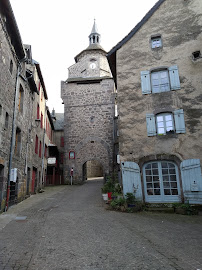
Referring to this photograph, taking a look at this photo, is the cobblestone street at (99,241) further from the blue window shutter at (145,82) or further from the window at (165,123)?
the blue window shutter at (145,82)

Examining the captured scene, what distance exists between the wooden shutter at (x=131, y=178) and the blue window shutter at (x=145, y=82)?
324 centimetres

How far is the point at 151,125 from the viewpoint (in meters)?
8.79

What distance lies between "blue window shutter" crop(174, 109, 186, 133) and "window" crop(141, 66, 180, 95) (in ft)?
3.75

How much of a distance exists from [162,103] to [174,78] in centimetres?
120

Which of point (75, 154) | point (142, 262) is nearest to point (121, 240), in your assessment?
point (142, 262)

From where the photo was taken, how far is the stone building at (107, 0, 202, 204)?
816 cm

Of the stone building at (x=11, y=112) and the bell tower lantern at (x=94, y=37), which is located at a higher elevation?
the bell tower lantern at (x=94, y=37)

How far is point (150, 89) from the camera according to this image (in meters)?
9.32

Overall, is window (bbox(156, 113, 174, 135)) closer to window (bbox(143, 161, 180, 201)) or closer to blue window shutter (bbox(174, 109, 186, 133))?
blue window shutter (bbox(174, 109, 186, 133))

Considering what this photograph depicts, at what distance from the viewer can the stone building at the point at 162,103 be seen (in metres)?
→ 8.16

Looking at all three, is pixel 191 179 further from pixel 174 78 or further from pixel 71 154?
pixel 71 154

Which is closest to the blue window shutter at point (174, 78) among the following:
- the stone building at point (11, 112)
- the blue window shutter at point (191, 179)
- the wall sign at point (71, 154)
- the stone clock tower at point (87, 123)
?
the blue window shutter at point (191, 179)

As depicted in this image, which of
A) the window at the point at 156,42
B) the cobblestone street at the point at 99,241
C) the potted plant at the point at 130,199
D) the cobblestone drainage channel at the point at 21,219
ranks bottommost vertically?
the cobblestone street at the point at 99,241

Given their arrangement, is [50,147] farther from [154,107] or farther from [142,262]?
[142,262]
